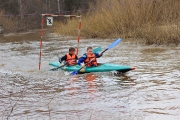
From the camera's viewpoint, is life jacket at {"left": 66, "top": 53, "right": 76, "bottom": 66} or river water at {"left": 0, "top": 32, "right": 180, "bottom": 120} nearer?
river water at {"left": 0, "top": 32, "right": 180, "bottom": 120}

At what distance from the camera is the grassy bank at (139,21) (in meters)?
14.0

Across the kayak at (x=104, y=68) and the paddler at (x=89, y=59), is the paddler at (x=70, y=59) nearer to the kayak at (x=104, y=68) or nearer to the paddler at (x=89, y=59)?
the kayak at (x=104, y=68)

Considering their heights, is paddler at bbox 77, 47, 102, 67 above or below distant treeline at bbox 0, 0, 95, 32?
below

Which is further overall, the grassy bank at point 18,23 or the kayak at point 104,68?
the grassy bank at point 18,23

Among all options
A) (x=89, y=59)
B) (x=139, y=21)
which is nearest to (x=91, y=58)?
(x=89, y=59)

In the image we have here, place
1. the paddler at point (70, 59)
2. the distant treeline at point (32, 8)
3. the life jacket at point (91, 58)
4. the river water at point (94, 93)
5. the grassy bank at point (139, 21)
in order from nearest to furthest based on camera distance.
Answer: the river water at point (94, 93) < the life jacket at point (91, 58) < the paddler at point (70, 59) < the grassy bank at point (139, 21) < the distant treeline at point (32, 8)

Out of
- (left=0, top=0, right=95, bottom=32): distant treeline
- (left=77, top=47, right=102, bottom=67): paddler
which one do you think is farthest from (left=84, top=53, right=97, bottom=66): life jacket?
(left=0, top=0, right=95, bottom=32): distant treeline

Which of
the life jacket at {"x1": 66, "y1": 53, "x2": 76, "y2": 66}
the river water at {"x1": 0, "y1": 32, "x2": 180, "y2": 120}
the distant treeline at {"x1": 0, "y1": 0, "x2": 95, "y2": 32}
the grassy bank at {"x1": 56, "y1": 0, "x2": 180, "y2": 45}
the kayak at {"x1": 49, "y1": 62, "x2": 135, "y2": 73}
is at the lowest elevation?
the river water at {"x1": 0, "y1": 32, "x2": 180, "y2": 120}

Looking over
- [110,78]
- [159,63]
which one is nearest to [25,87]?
[110,78]

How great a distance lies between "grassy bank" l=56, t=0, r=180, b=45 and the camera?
14.0 metres

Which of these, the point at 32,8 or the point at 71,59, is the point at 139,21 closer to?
the point at 71,59

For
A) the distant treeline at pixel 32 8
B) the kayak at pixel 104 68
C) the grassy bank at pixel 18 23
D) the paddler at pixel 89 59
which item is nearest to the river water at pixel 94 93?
the kayak at pixel 104 68

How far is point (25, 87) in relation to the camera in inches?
284

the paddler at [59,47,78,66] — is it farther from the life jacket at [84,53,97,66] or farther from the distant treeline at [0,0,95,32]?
the distant treeline at [0,0,95,32]
